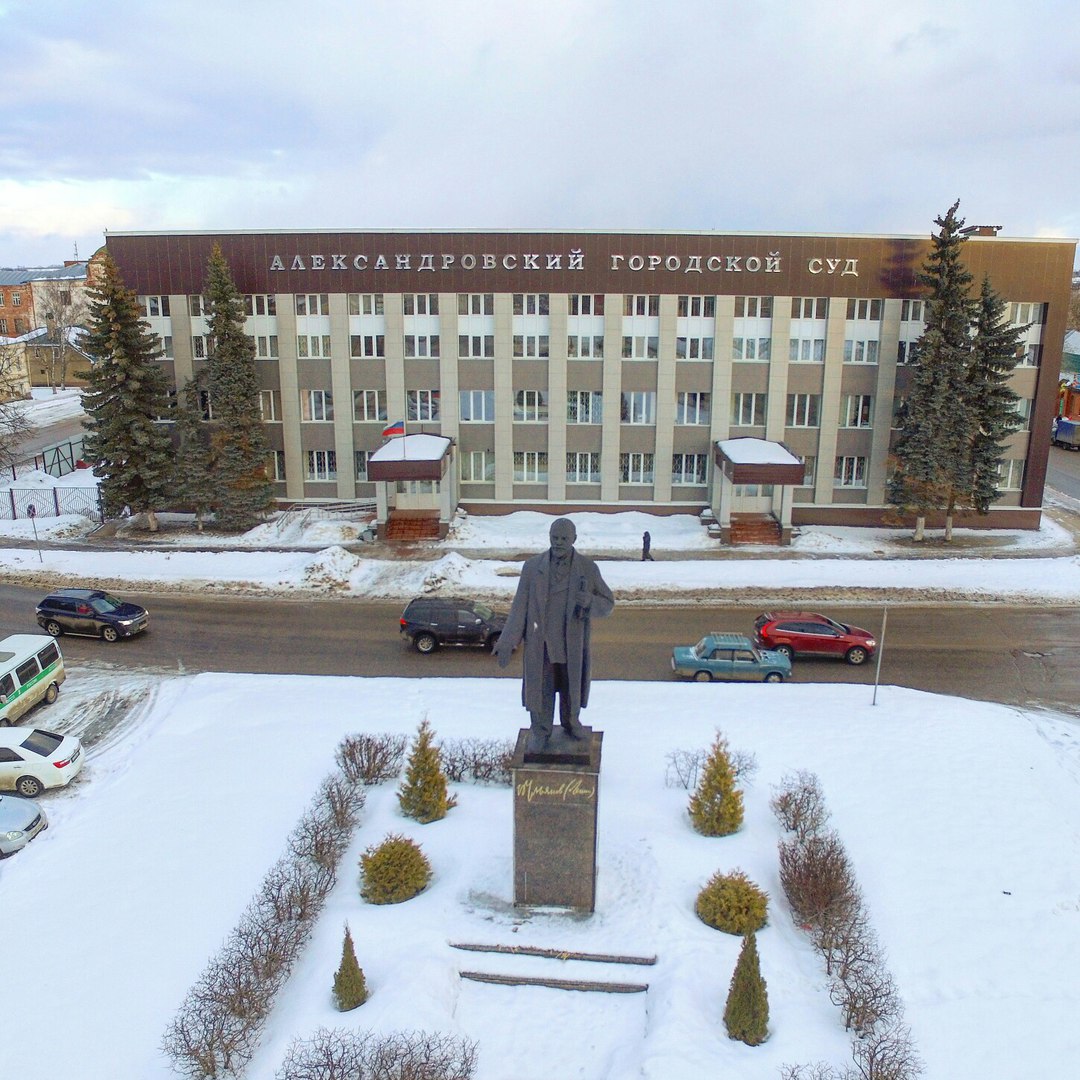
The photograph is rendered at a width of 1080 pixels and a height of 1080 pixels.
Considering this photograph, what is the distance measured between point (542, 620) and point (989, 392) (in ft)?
114

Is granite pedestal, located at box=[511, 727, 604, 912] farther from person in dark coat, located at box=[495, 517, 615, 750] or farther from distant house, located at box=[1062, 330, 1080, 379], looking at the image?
distant house, located at box=[1062, 330, 1080, 379]

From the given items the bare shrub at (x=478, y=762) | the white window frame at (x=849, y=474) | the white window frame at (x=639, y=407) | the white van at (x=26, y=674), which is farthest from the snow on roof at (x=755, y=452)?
the white van at (x=26, y=674)

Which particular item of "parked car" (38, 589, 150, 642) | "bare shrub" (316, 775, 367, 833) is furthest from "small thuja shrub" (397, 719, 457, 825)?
"parked car" (38, 589, 150, 642)

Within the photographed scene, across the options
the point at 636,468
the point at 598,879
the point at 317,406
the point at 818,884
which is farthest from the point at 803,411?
the point at 598,879

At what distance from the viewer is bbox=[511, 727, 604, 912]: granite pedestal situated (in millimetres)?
13453

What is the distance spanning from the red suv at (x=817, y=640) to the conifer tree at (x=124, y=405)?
29594mm

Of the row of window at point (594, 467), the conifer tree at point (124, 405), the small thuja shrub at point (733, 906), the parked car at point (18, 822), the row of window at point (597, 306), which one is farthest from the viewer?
the row of window at point (594, 467)

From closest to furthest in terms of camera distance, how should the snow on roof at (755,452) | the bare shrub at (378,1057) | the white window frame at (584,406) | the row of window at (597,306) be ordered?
the bare shrub at (378,1057) < the snow on roof at (755,452) < the row of window at (597,306) < the white window frame at (584,406)

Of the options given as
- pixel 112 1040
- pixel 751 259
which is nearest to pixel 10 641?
pixel 112 1040

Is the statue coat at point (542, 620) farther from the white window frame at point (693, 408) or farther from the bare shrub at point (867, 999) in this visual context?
the white window frame at point (693, 408)

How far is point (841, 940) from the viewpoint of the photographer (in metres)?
13.2

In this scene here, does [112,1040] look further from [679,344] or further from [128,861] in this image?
[679,344]

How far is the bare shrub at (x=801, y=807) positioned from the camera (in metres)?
16.2

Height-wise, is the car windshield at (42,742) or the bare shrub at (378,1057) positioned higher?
the bare shrub at (378,1057)
